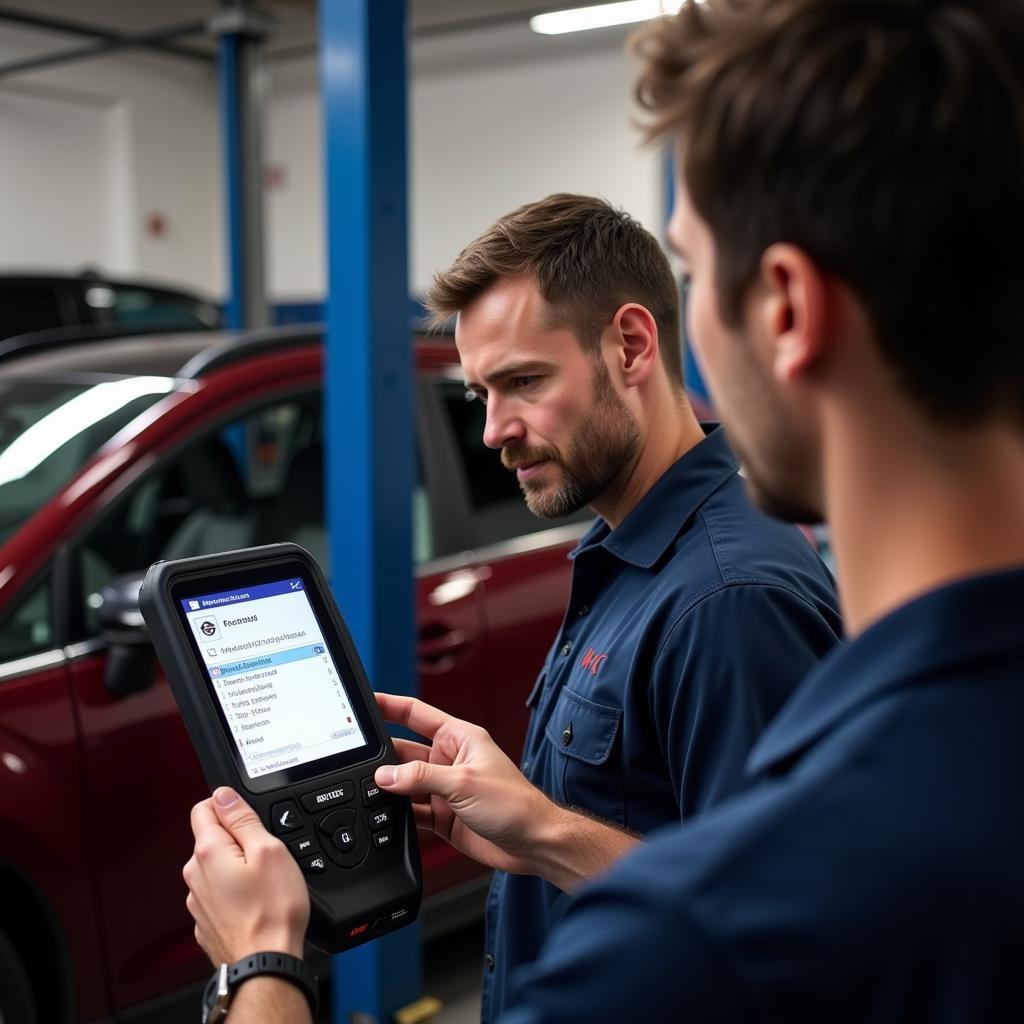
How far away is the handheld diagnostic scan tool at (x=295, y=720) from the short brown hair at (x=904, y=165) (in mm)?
753

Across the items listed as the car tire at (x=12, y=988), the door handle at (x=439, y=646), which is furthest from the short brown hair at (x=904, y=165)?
the door handle at (x=439, y=646)

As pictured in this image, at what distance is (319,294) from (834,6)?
12258mm

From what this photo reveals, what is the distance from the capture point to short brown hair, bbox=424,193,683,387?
5.04ft

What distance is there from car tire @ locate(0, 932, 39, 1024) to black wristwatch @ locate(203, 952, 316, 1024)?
1.46m

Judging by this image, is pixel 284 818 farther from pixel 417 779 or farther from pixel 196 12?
pixel 196 12

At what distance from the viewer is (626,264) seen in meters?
1.56

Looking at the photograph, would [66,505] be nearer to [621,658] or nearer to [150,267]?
[621,658]

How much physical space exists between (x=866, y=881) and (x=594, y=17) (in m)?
9.68

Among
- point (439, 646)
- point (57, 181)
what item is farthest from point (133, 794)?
point (57, 181)

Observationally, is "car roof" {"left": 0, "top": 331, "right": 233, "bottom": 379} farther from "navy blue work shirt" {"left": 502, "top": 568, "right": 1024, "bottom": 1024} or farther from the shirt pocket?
"navy blue work shirt" {"left": 502, "top": 568, "right": 1024, "bottom": 1024}

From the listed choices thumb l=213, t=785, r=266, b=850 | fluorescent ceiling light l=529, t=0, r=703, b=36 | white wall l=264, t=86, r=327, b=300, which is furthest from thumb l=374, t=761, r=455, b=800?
white wall l=264, t=86, r=327, b=300

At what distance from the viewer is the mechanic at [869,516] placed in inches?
22.5

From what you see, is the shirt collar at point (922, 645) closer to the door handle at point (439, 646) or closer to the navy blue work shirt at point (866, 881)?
the navy blue work shirt at point (866, 881)

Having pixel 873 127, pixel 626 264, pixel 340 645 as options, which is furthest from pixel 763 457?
pixel 626 264
